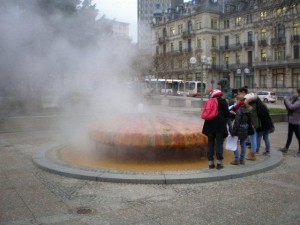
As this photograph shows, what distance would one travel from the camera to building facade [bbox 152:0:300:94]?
53938 mm

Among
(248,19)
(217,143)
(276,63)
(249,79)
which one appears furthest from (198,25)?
(217,143)

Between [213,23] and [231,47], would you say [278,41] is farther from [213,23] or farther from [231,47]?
[213,23]

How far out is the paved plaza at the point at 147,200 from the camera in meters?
4.70

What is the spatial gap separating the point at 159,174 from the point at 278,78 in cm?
5425

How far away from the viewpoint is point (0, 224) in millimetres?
4504

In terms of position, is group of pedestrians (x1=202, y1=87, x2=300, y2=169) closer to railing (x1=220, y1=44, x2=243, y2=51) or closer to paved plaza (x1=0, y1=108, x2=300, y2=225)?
paved plaza (x1=0, y1=108, x2=300, y2=225)

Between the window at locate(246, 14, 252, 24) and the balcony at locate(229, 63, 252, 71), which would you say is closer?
the window at locate(246, 14, 252, 24)

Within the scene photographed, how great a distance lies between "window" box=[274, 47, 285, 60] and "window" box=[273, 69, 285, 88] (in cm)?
208

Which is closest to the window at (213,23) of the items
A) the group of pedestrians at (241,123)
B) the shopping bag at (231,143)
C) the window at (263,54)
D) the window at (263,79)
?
the window at (263,54)

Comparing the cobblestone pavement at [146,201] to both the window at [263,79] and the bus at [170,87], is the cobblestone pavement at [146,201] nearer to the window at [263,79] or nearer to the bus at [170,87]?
the bus at [170,87]

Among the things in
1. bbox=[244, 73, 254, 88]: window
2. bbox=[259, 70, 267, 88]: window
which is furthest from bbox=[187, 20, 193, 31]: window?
bbox=[259, 70, 267, 88]: window

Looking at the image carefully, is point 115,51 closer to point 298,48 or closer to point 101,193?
point 101,193

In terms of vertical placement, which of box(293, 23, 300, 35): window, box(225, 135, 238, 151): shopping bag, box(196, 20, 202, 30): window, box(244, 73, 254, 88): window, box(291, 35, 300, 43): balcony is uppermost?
box(196, 20, 202, 30): window

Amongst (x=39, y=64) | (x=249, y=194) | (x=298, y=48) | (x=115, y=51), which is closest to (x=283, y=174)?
(x=249, y=194)
